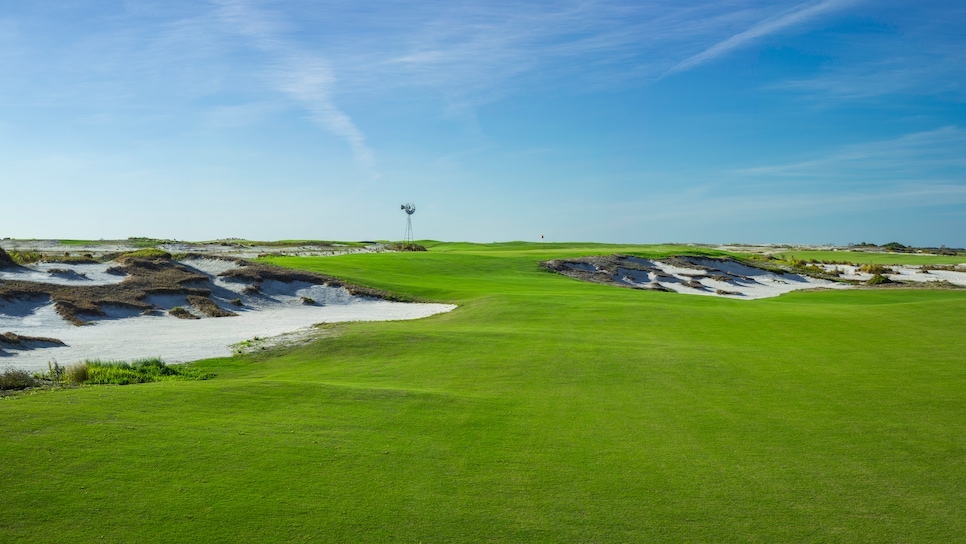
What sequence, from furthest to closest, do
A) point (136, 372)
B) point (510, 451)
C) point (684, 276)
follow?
point (684, 276) → point (136, 372) → point (510, 451)

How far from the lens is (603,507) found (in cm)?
895

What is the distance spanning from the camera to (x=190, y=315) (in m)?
33.1

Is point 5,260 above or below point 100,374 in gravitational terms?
above

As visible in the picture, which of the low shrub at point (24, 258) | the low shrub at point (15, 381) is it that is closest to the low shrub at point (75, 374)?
the low shrub at point (15, 381)

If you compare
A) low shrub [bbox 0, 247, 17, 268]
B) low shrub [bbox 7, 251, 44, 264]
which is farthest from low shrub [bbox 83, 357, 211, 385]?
low shrub [bbox 7, 251, 44, 264]

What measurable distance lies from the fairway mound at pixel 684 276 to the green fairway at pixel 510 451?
37010 millimetres

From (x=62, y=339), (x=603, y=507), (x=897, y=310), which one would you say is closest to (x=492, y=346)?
(x=603, y=507)

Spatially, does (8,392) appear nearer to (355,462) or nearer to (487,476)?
(355,462)

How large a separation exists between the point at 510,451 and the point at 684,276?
2175 inches

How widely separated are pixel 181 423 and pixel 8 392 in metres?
5.35

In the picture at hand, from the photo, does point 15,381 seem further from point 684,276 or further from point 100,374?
point 684,276

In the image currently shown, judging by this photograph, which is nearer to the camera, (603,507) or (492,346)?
(603,507)

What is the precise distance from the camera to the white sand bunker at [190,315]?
72.2ft

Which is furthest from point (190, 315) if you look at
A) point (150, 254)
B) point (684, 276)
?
point (684, 276)
